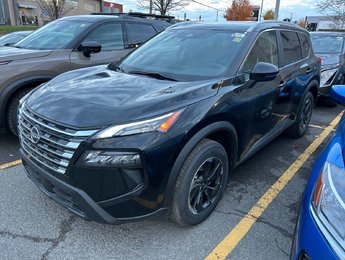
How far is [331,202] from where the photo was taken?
1.61 meters

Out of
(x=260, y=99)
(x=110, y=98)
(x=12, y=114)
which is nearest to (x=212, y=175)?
(x=260, y=99)

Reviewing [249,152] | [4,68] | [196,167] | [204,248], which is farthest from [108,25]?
[204,248]

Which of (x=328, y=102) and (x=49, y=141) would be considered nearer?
(x=49, y=141)

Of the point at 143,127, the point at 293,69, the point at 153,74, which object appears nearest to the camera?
the point at 143,127

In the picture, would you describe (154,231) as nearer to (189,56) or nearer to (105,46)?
(189,56)

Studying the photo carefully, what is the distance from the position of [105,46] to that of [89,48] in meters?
0.63

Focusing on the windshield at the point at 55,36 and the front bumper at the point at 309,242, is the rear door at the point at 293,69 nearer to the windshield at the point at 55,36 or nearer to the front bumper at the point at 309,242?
the front bumper at the point at 309,242

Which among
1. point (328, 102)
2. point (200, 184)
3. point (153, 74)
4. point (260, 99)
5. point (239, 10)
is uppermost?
point (239, 10)

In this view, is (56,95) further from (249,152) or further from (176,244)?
(249,152)

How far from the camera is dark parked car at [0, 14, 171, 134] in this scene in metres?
4.09

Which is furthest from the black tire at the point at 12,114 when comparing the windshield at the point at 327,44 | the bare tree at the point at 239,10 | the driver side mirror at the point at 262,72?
the bare tree at the point at 239,10

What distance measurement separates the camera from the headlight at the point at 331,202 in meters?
1.51

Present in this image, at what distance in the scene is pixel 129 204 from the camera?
7.23ft

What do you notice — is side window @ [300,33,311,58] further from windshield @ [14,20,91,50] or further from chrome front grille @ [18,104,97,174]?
chrome front grille @ [18,104,97,174]
